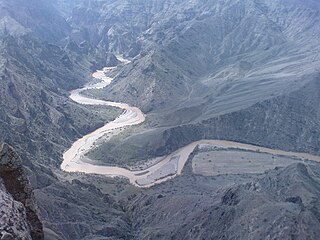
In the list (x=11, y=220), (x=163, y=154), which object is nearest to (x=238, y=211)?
(x=11, y=220)

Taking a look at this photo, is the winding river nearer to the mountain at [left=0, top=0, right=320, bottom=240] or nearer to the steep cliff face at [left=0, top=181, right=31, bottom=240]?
the mountain at [left=0, top=0, right=320, bottom=240]

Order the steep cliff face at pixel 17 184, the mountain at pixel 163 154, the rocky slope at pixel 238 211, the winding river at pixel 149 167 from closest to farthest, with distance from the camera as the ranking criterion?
1. the steep cliff face at pixel 17 184
2. the rocky slope at pixel 238 211
3. the mountain at pixel 163 154
4. the winding river at pixel 149 167

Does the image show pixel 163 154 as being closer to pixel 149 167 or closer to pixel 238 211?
pixel 149 167

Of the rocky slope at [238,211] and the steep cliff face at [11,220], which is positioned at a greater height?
the steep cliff face at [11,220]

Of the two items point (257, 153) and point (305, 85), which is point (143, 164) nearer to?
point (257, 153)

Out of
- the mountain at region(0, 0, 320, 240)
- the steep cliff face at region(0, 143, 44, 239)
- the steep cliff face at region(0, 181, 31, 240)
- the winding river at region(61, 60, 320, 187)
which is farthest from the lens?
the winding river at region(61, 60, 320, 187)

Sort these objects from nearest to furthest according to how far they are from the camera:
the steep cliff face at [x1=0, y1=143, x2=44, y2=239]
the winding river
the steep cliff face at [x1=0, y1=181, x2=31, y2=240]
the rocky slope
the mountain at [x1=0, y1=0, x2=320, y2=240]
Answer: the steep cliff face at [x1=0, y1=181, x2=31, y2=240]
the steep cliff face at [x1=0, y1=143, x2=44, y2=239]
the rocky slope
the mountain at [x1=0, y1=0, x2=320, y2=240]
the winding river

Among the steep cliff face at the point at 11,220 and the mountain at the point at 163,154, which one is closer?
the steep cliff face at the point at 11,220

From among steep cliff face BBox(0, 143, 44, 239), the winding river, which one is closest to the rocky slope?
the winding river

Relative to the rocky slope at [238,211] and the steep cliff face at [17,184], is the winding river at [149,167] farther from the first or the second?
the steep cliff face at [17,184]

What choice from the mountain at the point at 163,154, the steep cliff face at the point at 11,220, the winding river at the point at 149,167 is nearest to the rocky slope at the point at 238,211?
the mountain at the point at 163,154

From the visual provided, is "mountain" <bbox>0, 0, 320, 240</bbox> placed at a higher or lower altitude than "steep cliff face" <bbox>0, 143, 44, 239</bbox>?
lower

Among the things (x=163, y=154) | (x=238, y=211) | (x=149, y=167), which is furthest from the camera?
(x=163, y=154)
